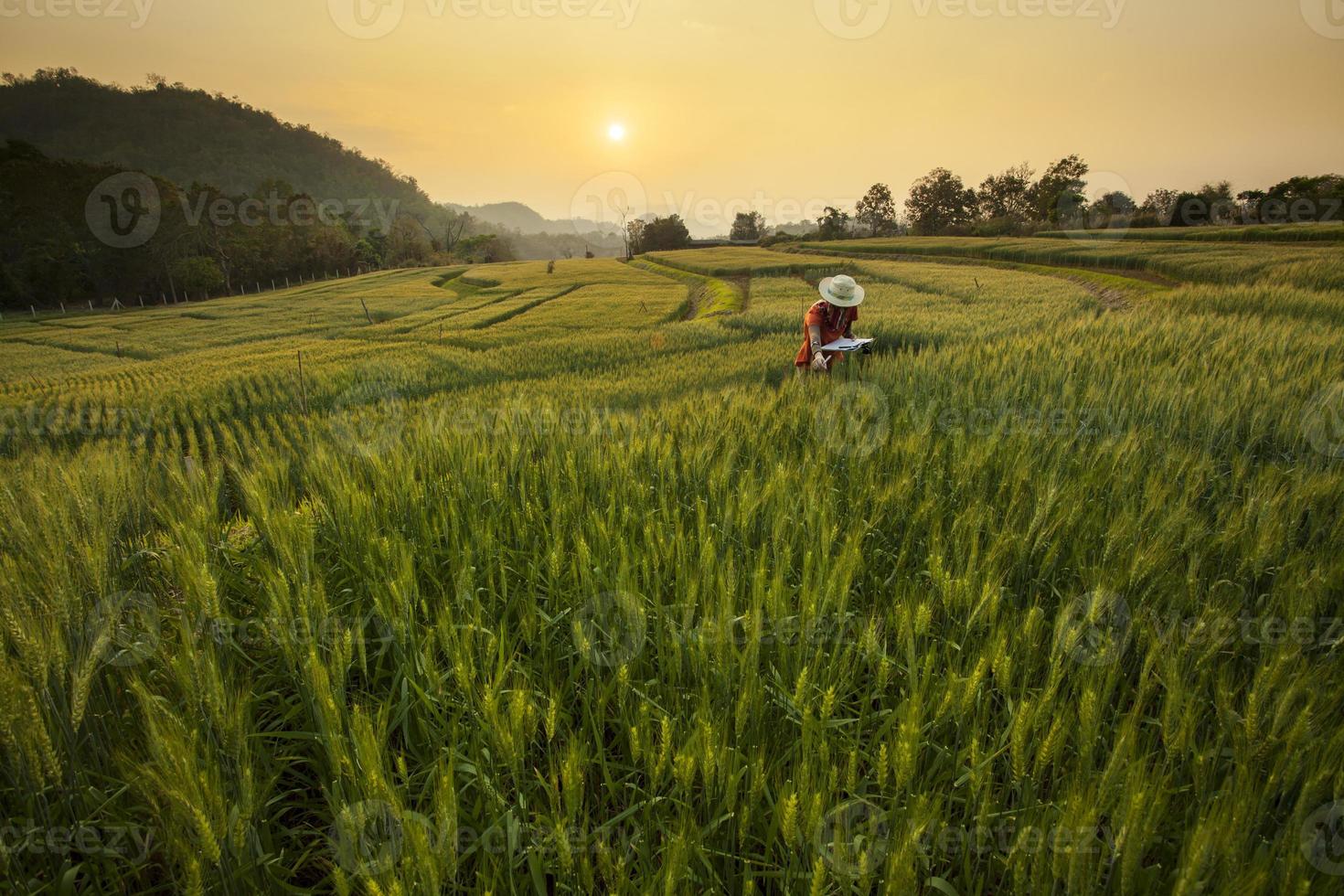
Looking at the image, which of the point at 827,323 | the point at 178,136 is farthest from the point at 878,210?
the point at 178,136

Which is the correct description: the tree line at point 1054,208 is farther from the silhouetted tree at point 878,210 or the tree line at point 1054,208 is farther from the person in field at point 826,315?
the person in field at point 826,315

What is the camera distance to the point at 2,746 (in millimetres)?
1323

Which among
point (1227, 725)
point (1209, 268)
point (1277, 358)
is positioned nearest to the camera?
point (1227, 725)

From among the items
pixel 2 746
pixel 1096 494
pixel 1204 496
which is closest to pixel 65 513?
pixel 2 746

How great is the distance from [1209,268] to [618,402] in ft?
89.0

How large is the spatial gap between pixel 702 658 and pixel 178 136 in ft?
614

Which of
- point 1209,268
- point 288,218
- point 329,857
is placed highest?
point 288,218

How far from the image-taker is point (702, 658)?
139 cm

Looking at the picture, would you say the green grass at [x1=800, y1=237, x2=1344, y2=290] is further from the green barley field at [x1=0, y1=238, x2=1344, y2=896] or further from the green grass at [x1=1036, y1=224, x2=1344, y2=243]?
the green barley field at [x1=0, y1=238, x2=1344, y2=896]

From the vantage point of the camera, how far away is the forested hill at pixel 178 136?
374ft

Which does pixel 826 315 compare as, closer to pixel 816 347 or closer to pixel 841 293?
pixel 841 293

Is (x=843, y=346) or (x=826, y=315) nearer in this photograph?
(x=843, y=346)

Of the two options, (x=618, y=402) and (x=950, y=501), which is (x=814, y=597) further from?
(x=618, y=402)

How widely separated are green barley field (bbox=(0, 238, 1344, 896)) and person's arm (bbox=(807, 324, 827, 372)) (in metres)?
3.33
